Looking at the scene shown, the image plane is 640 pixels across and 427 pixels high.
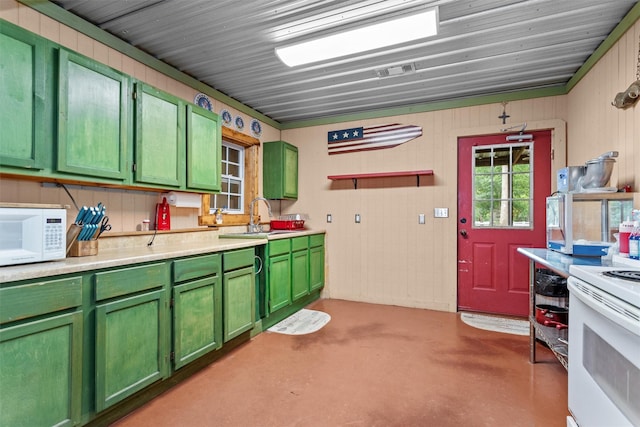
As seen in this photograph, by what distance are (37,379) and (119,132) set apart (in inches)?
59.2

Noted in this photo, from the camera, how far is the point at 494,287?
12.1ft

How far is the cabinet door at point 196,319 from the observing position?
213cm

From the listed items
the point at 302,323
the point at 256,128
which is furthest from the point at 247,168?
the point at 302,323

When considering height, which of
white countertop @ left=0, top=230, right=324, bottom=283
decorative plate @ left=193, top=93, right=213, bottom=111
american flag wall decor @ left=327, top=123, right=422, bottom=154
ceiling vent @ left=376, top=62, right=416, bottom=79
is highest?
ceiling vent @ left=376, top=62, right=416, bottom=79

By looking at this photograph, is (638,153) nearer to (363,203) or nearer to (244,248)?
(363,203)

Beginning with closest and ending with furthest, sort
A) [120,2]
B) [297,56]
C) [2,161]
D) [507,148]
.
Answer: [2,161]
[120,2]
[297,56]
[507,148]

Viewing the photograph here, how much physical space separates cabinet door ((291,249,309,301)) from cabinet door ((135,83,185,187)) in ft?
5.39

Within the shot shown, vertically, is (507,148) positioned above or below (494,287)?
above

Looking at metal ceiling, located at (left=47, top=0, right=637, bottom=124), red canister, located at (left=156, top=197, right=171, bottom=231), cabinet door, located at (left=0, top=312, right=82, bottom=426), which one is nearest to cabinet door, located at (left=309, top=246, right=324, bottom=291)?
red canister, located at (left=156, top=197, right=171, bottom=231)

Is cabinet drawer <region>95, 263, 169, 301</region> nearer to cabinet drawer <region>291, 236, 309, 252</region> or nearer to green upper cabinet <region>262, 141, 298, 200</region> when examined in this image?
cabinet drawer <region>291, 236, 309, 252</region>

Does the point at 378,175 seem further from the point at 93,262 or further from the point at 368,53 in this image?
the point at 93,262

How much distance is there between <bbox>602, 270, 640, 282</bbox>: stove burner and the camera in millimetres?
1288

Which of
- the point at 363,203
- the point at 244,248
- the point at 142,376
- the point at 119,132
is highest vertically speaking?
the point at 119,132

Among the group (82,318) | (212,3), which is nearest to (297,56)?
(212,3)
